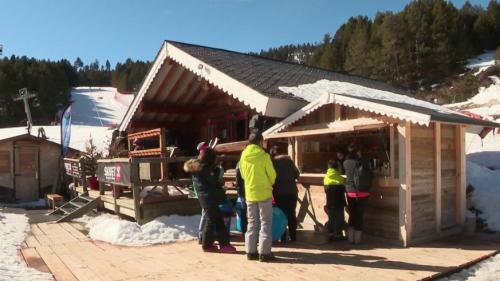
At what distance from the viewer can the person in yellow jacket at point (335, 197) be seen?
7.06 m

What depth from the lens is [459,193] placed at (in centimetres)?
800

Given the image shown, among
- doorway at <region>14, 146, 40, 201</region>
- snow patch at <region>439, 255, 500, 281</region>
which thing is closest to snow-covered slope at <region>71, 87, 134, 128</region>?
doorway at <region>14, 146, 40, 201</region>

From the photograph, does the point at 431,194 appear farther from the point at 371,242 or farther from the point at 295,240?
the point at 295,240

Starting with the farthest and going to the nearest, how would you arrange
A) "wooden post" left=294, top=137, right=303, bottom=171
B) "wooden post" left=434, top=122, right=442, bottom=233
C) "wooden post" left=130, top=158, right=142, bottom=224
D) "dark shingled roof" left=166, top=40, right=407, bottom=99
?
"dark shingled roof" left=166, top=40, right=407, bottom=99
"wooden post" left=294, top=137, right=303, bottom=171
"wooden post" left=130, top=158, right=142, bottom=224
"wooden post" left=434, top=122, right=442, bottom=233

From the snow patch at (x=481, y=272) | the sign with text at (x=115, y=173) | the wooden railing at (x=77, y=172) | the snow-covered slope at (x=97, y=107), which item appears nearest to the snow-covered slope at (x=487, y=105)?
the snow patch at (x=481, y=272)

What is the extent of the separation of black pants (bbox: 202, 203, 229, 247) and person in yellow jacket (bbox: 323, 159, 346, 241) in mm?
1793

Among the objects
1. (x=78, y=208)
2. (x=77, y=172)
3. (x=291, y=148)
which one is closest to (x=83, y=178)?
→ (x=77, y=172)

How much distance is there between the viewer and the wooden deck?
17.1 ft

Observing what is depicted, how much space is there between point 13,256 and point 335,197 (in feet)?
16.2

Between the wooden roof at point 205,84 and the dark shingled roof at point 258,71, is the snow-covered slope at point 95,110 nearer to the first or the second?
the wooden roof at point 205,84

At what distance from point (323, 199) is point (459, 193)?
253 centimetres

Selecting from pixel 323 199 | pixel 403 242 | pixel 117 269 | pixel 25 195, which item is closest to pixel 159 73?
pixel 323 199

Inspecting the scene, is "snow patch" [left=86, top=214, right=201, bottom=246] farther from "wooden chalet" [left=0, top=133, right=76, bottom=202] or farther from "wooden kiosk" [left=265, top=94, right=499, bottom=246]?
"wooden chalet" [left=0, top=133, right=76, bottom=202]

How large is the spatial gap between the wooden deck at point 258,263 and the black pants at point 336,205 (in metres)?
0.32
